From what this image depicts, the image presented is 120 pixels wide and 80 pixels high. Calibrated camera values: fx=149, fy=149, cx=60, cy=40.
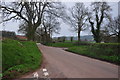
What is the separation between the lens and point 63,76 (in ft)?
19.5

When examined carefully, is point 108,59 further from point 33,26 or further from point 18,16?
point 18,16

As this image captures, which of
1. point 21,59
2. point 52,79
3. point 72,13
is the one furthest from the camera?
point 72,13

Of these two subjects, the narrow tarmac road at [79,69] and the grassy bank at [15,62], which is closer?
the narrow tarmac road at [79,69]

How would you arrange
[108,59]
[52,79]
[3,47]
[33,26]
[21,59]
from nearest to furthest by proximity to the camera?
[52,79] → [21,59] → [3,47] → [108,59] → [33,26]

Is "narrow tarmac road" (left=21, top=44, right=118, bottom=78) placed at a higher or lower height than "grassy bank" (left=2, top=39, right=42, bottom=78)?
lower

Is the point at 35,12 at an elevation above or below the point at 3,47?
above

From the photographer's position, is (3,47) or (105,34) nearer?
(3,47)

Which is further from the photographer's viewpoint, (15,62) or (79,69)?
(15,62)

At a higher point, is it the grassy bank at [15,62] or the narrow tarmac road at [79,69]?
the grassy bank at [15,62]

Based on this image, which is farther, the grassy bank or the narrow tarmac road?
the grassy bank

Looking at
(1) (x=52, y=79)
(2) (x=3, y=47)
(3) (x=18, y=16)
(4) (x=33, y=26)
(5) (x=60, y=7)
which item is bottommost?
(1) (x=52, y=79)

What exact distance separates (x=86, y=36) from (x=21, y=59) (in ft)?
106

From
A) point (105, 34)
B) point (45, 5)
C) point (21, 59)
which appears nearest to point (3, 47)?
point (21, 59)

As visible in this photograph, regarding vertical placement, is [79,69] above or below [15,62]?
below
